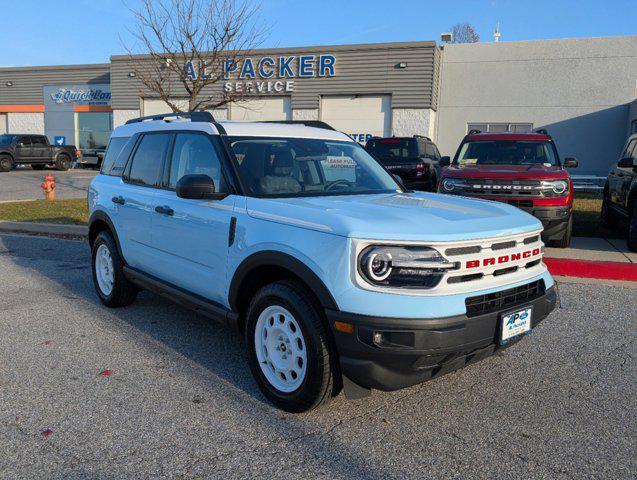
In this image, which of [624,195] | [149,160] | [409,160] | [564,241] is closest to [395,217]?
[149,160]

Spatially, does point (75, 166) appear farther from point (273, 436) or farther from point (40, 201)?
point (273, 436)

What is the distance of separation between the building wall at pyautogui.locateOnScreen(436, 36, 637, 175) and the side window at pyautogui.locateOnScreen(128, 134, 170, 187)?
68.6 feet

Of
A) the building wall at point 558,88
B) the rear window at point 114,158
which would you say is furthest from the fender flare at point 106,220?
the building wall at point 558,88

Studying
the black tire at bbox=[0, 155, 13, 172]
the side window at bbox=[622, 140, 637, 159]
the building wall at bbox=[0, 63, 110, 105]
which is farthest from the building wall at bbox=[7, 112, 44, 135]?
the side window at bbox=[622, 140, 637, 159]

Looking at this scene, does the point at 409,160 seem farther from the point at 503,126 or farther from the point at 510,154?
the point at 503,126

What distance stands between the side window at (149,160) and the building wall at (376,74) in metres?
19.8

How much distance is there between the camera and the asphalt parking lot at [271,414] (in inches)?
111

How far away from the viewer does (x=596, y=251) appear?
26.6ft

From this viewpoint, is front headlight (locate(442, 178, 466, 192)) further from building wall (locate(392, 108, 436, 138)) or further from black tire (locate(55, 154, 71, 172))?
black tire (locate(55, 154, 71, 172))

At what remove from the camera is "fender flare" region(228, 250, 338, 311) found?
3.00m

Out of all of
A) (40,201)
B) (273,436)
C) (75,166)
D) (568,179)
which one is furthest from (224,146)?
(75,166)

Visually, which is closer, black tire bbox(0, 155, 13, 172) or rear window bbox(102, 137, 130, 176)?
rear window bbox(102, 137, 130, 176)

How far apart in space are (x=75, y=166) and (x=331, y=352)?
31926 millimetres

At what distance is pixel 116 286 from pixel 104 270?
0.38m
